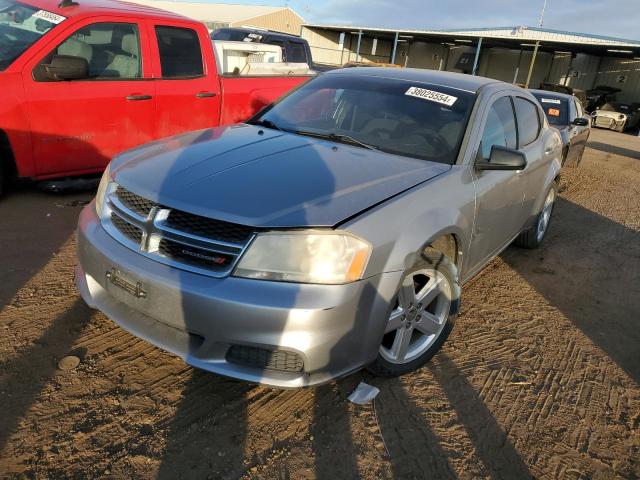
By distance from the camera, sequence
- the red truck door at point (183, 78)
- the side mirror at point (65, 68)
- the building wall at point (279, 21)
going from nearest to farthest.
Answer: the side mirror at point (65, 68), the red truck door at point (183, 78), the building wall at point (279, 21)

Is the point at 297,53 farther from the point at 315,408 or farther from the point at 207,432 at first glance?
the point at 207,432

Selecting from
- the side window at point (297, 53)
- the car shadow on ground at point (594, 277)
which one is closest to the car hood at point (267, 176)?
the car shadow on ground at point (594, 277)

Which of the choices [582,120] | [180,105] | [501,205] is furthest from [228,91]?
[582,120]

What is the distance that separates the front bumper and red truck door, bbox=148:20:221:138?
11.8ft

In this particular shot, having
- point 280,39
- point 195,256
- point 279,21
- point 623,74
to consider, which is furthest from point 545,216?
point 279,21

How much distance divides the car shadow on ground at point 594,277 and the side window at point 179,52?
411cm

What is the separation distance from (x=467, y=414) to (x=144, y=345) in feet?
6.05

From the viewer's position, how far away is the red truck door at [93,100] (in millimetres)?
4699

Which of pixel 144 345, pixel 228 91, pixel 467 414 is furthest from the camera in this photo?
pixel 228 91

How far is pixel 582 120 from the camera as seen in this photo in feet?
28.7

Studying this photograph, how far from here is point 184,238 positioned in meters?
2.29

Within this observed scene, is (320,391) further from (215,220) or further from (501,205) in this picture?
(501,205)

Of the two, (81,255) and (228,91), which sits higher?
(228,91)

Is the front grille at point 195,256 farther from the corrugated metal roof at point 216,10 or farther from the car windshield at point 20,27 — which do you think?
the corrugated metal roof at point 216,10
